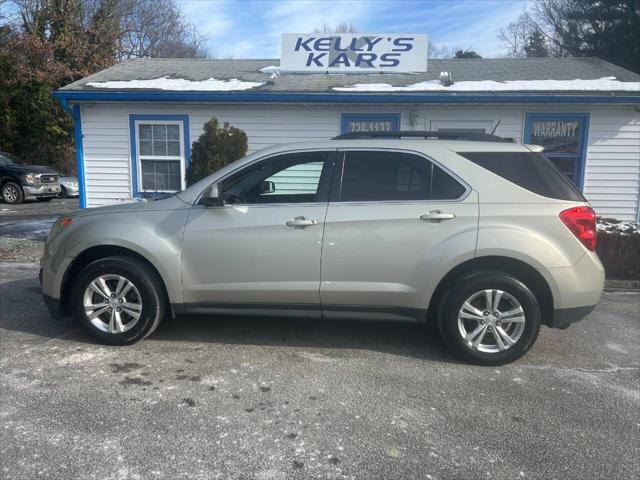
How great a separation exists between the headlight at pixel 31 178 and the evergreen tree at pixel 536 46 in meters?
34.3

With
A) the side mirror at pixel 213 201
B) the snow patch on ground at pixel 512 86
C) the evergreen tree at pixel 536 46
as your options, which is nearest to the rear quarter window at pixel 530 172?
the side mirror at pixel 213 201

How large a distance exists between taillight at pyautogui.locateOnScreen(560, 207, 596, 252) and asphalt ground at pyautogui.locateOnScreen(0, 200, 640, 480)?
3.52ft

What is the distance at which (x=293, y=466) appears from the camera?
2787 millimetres

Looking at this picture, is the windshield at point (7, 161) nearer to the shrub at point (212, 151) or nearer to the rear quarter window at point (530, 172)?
the shrub at point (212, 151)

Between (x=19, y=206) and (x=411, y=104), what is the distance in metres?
13.2

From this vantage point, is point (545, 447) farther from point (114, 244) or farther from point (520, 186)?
point (114, 244)

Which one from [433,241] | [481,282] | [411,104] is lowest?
[481,282]

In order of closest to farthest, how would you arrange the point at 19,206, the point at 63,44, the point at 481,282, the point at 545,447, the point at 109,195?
the point at 545,447 < the point at 481,282 < the point at 109,195 < the point at 19,206 < the point at 63,44

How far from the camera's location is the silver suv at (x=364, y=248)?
4047 millimetres

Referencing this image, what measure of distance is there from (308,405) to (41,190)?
16.6 metres

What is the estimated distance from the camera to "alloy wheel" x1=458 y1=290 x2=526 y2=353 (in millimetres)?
4066

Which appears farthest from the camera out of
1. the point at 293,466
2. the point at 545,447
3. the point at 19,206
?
the point at 19,206

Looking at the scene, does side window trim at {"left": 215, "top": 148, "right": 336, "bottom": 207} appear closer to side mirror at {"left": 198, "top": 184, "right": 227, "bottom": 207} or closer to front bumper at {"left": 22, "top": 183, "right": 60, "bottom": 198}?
side mirror at {"left": 198, "top": 184, "right": 227, "bottom": 207}

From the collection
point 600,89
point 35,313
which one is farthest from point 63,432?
point 600,89
